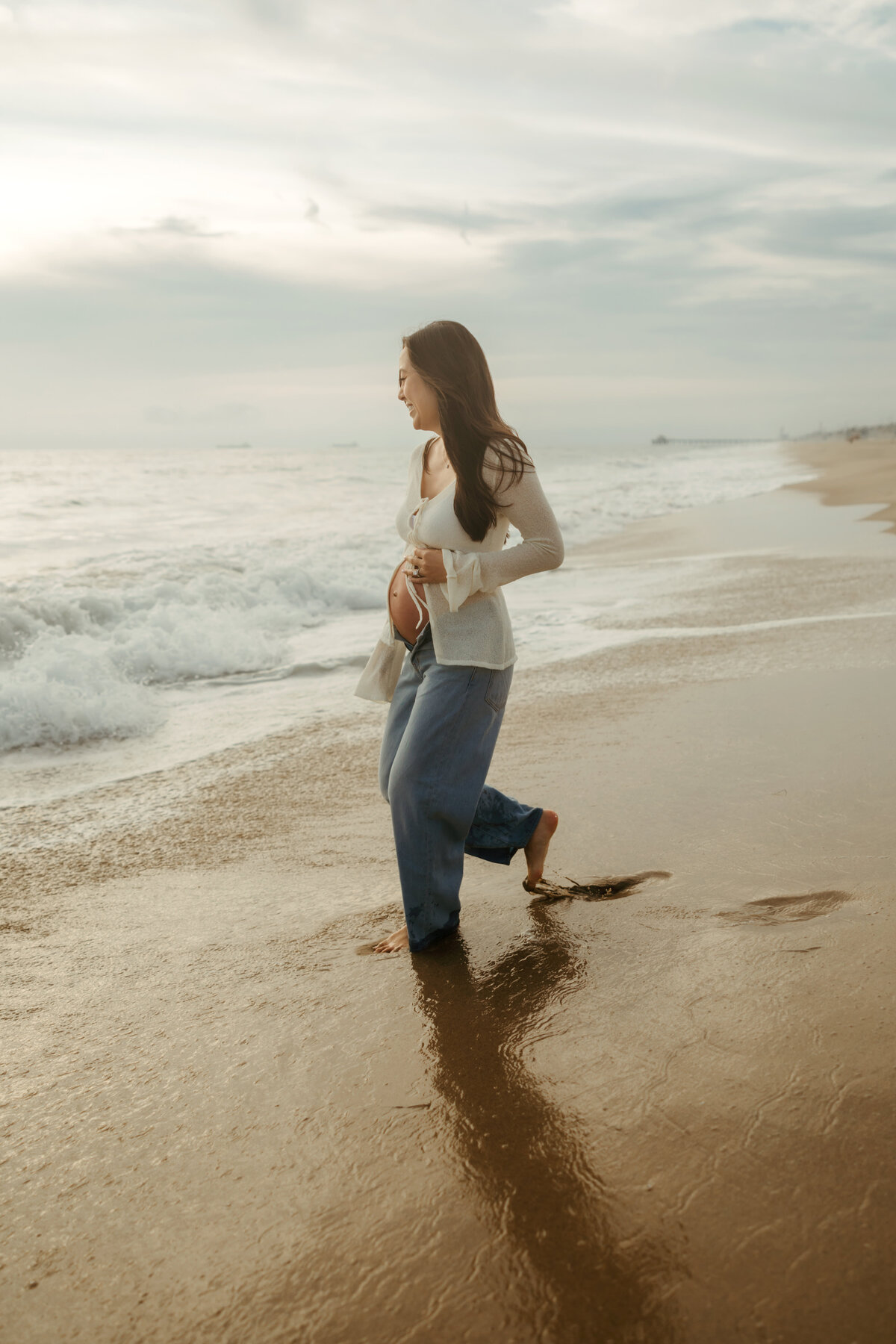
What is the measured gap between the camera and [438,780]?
2834mm

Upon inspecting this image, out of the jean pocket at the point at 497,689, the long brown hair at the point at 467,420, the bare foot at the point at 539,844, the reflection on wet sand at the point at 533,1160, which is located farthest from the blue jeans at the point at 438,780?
the long brown hair at the point at 467,420

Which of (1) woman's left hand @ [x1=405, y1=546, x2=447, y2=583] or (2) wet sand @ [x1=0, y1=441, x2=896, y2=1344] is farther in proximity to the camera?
(1) woman's left hand @ [x1=405, y1=546, x2=447, y2=583]

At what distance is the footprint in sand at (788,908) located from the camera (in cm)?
288

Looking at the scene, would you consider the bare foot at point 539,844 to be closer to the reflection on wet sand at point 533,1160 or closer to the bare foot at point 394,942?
the reflection on wet sand at point 533,1160

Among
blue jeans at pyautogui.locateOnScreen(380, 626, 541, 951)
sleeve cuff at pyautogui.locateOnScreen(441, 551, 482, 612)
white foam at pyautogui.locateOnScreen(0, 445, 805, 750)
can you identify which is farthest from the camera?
white foam at pyautogui.locateOnScreen(0, 445, 805, 750)

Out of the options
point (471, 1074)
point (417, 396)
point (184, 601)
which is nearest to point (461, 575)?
point (417, 396)

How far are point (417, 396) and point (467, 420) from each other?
0.68 ft

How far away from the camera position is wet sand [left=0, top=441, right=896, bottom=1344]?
1621 millimetres

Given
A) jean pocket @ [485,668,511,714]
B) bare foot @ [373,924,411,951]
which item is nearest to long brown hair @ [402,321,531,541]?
jean pocket @ [485,668,511,714]

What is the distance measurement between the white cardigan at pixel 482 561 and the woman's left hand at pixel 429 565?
0.02m

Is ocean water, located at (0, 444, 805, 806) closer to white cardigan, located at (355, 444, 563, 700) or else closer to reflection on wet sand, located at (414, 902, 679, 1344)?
white cardigan, located at (355, 444, 563, 700)

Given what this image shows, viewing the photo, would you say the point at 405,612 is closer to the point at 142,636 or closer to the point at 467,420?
the point at 467,420

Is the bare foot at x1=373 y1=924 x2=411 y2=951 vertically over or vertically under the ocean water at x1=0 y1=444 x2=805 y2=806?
under

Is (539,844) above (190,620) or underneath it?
underneath
